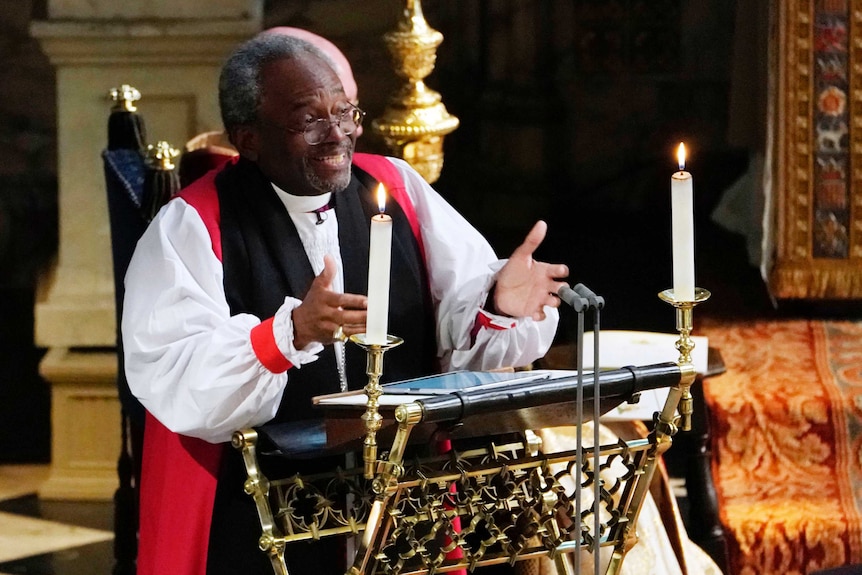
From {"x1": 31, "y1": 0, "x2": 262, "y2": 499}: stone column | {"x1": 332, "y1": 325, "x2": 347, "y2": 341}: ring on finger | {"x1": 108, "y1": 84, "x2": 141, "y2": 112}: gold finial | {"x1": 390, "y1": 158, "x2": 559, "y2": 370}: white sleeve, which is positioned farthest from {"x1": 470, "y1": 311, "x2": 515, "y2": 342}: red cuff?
{"x1": 31, "y1": 0, "x2": 262, "y2": 499}: stone column

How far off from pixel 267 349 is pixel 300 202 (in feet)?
1.77

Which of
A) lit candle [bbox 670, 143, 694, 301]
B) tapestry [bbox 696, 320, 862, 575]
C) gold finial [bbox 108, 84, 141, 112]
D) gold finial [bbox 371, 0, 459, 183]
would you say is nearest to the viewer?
lit candle [bbox 670, 143, 694, 301]

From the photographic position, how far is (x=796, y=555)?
15.8 feet

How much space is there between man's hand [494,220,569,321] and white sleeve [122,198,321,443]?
41 centimetres

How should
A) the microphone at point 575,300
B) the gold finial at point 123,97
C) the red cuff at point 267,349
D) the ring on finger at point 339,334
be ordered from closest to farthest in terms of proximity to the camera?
the microphone at point 575,300 < the ring on finger at point 339,334 < the red cuff at point 267,349 < the gold finial at point 123,97

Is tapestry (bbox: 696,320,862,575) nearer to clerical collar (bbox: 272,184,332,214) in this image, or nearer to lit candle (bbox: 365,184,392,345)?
clerical collar (bbox: 272,184,332,214)

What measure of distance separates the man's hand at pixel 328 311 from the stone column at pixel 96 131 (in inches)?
110

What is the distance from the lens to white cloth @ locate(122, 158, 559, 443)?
3043 millimetres

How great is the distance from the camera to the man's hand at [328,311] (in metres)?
2.81

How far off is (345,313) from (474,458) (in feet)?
2.03

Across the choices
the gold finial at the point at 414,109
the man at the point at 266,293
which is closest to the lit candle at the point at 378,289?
the man at the point at 266,293

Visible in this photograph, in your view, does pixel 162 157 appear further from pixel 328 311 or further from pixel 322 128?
pixel 328 311

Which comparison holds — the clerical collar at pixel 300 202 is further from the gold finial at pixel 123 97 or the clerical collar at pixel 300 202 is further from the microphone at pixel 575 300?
the gold finial at pixel 123 97

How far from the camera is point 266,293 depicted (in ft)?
10.9
